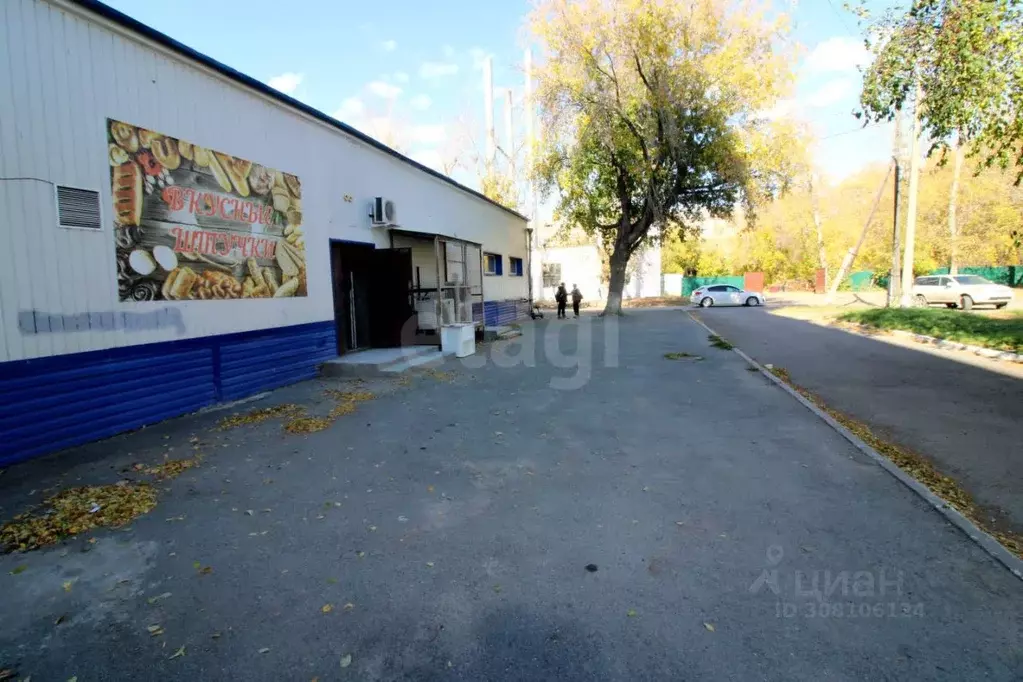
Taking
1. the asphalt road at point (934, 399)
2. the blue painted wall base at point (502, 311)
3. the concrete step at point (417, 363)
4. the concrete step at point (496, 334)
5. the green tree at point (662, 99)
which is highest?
the green tree at point (662, 99)

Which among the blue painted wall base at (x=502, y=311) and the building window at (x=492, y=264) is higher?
the building window at (x=492, y=264)

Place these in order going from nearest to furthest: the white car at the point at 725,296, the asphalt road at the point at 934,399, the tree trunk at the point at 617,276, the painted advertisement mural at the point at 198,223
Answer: the asphalt road at the point at 934,399
the painted advertisement mural at the point at 198,223
the tree trunk at the point at 617,276
the white car at the point at 725,296

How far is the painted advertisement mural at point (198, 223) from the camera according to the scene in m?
6.42

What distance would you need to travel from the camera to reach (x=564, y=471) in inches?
198

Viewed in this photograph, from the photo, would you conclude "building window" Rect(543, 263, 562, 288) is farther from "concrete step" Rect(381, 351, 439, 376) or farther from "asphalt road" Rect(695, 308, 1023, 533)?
"concrete step" Rect(381, 351, 439, 376)

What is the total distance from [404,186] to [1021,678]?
13.1 metres

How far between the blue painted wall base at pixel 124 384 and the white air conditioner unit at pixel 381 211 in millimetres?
3651

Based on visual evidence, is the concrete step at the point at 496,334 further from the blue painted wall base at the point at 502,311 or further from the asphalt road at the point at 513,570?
the asphalt road at the point at 513,570

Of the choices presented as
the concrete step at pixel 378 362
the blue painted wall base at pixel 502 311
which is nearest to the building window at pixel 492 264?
the blue painted wall base at pixel 502 311

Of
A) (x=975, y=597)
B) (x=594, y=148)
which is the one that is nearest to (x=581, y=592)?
(x=975, y=597)

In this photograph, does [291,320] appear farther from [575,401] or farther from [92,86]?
[575,401]

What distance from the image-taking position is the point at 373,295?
485 inches

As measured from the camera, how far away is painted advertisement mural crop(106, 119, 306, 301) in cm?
642

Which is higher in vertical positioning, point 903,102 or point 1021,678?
point 903,102
